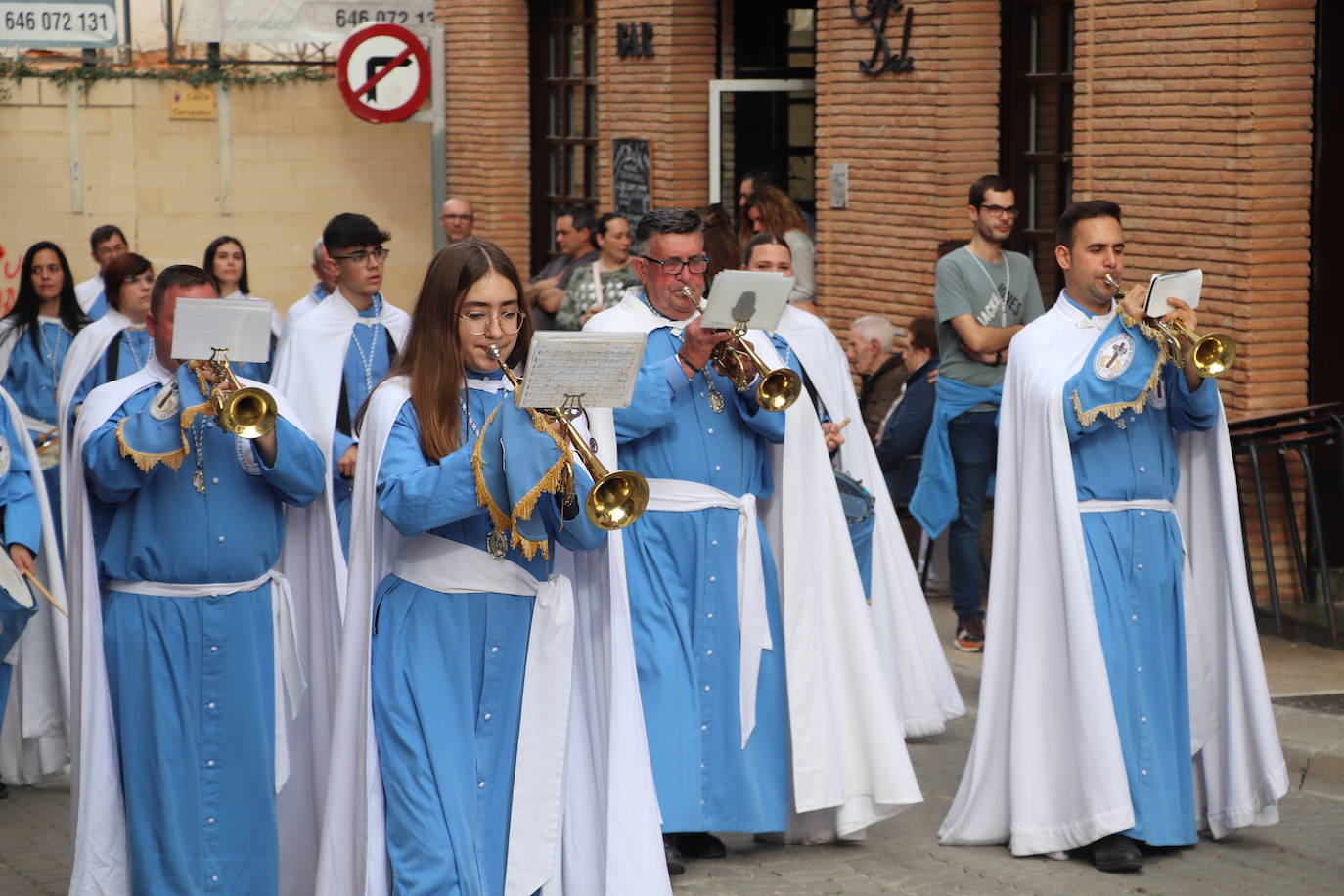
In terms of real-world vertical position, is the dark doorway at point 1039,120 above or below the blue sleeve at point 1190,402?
above

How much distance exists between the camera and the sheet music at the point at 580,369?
452 centimetres

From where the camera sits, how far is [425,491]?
476 centimetres

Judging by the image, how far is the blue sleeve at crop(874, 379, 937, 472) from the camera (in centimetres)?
1073

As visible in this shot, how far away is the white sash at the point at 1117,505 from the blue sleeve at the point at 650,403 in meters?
1.41

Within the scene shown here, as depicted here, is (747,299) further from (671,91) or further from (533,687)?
(671,91)

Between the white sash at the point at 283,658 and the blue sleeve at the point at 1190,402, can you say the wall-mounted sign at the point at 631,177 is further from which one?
the white sash at the point at 283,658

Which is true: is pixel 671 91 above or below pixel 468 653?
above

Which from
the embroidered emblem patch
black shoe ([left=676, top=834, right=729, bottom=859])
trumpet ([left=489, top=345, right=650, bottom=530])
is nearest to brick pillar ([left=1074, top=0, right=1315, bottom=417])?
the embroidered emblem patch

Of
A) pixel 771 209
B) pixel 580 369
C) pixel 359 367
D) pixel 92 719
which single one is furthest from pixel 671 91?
pixel 580 369

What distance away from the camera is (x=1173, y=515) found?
703 cm

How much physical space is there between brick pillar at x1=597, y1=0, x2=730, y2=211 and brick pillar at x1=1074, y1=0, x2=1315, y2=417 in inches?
228

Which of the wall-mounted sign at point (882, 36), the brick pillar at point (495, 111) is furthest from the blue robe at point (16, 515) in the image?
the brick pillar at point (495, 111)

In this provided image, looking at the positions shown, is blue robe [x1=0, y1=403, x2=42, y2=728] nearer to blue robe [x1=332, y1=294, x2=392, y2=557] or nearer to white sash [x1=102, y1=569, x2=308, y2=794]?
white sash [x1=102, y1=569, x2=308, y2=794]

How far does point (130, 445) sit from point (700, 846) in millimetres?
2418
